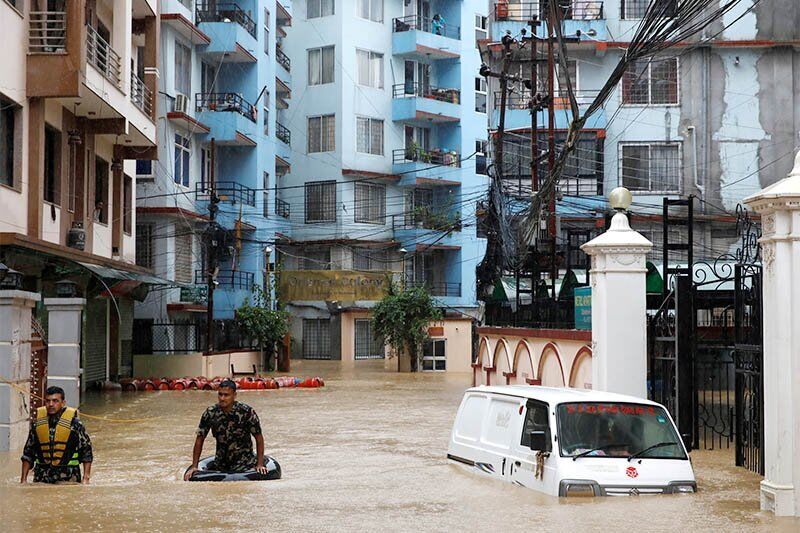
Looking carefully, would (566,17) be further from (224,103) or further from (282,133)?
(282,133)

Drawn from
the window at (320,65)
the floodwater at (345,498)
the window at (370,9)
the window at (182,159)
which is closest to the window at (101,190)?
the floodwater at (345,498)

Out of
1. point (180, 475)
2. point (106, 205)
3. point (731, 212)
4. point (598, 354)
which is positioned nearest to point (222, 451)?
point (180, 475)

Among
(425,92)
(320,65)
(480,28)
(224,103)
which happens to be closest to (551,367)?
(224,103)

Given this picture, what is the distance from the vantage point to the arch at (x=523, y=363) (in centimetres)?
2957

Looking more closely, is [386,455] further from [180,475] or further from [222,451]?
[222,451]

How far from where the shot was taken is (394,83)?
61.7 meters

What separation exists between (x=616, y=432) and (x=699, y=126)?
34.1 meters

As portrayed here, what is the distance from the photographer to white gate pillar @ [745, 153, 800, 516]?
1158 centimetres

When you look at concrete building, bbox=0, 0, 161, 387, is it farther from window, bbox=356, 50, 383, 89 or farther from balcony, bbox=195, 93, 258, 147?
window, bbox=356, 50, 383, 89

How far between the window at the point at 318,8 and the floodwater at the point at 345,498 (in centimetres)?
4077

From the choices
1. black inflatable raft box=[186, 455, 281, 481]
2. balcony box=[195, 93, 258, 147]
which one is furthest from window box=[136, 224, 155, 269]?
black inflatable raft box=[186, 455, 281, 481]

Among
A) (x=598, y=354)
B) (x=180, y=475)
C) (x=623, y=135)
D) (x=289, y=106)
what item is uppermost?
(x=289, y=106)

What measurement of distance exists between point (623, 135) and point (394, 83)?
18640mm

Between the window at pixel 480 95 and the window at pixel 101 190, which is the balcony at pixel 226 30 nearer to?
the window at pixel 480 95
